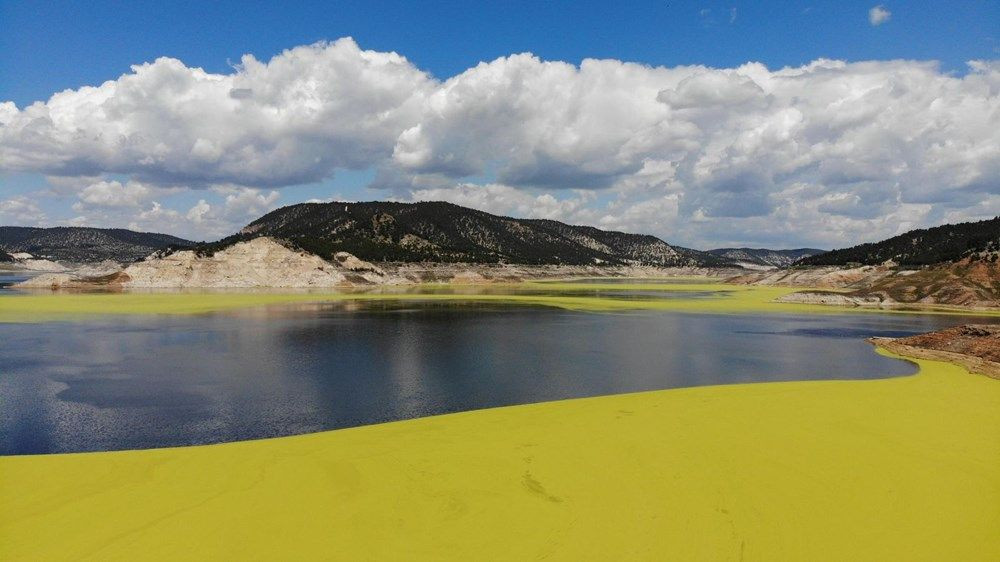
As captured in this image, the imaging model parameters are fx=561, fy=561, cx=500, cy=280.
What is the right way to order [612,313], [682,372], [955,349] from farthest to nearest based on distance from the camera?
→ [612,313], [955,349], [682,372]

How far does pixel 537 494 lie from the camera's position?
505 inches

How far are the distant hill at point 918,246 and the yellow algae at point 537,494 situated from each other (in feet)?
440

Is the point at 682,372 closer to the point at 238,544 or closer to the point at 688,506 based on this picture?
the point at 688,506

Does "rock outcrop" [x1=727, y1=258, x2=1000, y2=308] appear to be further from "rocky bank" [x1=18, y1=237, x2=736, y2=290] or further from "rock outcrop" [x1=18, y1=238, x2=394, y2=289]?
"rock outcrop" [x1=18, y1=238, x2=394, y2=289]

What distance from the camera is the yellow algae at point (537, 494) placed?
34.1 feet

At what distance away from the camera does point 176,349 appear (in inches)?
1558

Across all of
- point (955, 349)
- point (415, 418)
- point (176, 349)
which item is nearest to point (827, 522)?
point (415, 418)

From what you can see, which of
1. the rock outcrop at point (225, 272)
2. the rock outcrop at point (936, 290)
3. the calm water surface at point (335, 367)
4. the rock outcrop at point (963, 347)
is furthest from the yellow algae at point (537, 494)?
the rock outcrop at point (225, 272)

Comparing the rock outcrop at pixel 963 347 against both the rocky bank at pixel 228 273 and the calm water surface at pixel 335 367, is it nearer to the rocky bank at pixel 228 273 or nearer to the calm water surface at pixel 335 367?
the calm water surface at pixel 335 367

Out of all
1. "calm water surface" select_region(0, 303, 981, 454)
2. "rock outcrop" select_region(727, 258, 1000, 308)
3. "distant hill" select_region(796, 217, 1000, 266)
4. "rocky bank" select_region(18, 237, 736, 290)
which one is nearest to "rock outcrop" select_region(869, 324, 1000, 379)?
"calm water surface" select_region(0, 303, 981, 454)

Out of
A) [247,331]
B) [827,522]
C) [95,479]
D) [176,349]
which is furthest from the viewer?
[247,331]

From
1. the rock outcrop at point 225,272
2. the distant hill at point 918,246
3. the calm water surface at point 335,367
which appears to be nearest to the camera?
the calm water surface at point 335,367

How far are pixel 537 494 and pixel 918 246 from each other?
188449 millimetres

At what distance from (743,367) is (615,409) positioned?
54.9 ft
